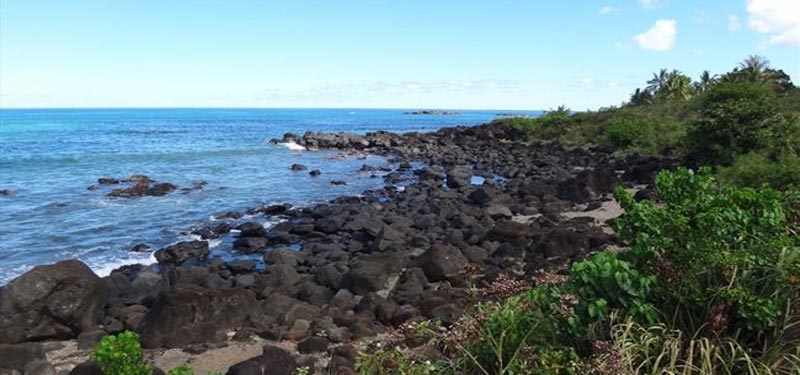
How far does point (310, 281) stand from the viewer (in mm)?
12273

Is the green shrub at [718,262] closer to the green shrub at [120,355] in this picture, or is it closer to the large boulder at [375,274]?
the green shrub at [120,355]

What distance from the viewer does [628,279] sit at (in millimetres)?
4430

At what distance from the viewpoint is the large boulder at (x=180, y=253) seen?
606 inches

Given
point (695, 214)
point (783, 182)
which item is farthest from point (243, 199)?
point (695, 214)

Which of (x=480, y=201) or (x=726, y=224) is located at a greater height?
(x=726, y=224)

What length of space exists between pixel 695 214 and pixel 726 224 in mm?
240

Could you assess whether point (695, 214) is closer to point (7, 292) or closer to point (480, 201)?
point (7, 292)

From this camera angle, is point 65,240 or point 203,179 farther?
point 203,179

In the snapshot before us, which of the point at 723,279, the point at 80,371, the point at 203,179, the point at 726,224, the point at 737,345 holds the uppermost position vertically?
the point at 726,224

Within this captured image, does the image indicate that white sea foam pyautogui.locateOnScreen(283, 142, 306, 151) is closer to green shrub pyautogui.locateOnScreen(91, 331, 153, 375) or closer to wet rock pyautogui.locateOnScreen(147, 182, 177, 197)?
wet rock pyautogui.locateOnScreen(147, 182, 177, 197)

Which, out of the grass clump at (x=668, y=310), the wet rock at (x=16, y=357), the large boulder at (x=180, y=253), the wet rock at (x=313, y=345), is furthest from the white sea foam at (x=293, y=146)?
the grass clump at (x=668, y=310)

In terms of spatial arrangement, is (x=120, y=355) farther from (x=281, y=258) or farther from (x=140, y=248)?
(x=140, y=248)

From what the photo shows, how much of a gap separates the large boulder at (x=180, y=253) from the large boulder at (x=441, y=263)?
6.51 m

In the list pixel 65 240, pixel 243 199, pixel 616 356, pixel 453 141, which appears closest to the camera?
pixel 616 356
